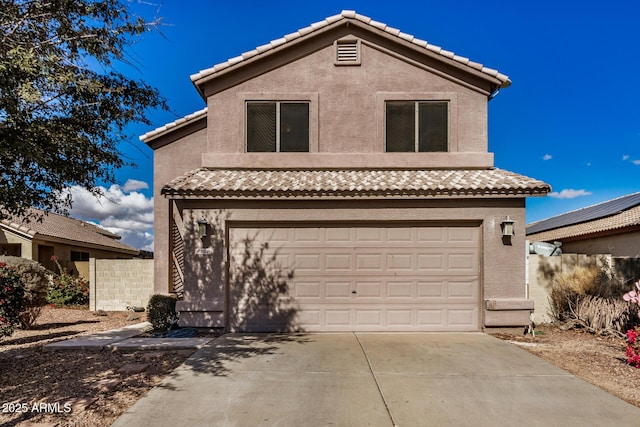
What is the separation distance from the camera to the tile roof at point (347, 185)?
360 inches

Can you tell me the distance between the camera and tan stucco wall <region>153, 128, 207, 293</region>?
12.4m

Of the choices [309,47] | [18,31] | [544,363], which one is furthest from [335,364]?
[309,47]

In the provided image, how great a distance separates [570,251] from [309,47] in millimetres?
16409

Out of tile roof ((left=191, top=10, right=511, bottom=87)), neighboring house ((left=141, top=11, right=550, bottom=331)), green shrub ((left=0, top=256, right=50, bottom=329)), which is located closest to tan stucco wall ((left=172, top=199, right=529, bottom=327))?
neighboring house ((left=141, top=11, right=550, bottom=331))

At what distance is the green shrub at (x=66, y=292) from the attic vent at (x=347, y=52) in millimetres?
11877

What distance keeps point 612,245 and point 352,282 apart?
1305 centimetres

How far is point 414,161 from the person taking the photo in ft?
35.1

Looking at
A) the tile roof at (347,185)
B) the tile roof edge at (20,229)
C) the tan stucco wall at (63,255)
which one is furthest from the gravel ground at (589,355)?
the tile roof edge at (20,229)

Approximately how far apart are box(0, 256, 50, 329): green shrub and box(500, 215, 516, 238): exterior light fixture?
38.2 feet

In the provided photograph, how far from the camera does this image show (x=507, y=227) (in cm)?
921

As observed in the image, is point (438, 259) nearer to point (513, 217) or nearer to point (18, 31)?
point (513, 217)

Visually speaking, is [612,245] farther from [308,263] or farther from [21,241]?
[21,241]

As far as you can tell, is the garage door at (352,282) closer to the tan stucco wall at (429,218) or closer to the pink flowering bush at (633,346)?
the tan stucco wall at (429,218)

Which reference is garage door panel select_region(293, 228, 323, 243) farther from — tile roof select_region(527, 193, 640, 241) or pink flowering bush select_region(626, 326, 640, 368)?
tile roof select_region(527, 193, 640, 241)
